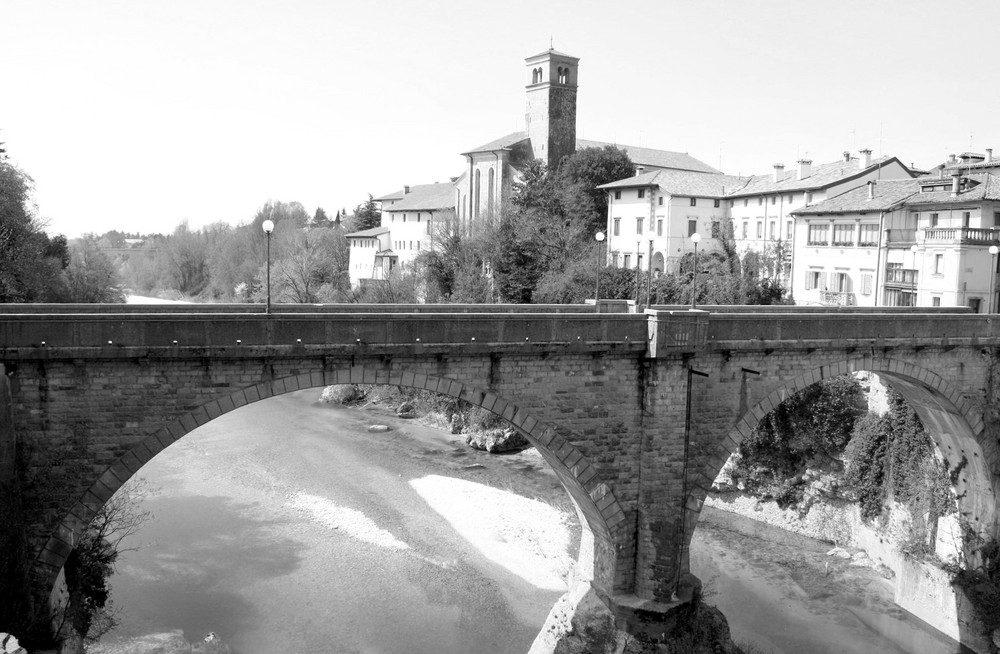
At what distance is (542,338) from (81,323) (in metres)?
8.26

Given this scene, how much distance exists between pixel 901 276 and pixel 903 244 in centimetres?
142

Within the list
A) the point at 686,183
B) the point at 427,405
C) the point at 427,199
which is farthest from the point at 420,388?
the point at 427,199

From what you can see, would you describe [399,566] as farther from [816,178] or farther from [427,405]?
[816,178]

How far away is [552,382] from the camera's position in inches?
637

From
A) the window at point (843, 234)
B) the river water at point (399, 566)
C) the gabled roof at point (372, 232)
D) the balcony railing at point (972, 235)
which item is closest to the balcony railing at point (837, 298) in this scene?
the window at point (843, 234)

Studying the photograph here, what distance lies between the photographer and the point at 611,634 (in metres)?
17.1

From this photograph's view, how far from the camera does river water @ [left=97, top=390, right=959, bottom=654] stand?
2002cm

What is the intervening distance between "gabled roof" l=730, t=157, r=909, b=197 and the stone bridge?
2238cm

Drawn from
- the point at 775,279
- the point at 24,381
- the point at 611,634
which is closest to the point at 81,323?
the point at 24,381

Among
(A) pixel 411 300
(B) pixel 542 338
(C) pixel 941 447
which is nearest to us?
(B) pixel 542 338

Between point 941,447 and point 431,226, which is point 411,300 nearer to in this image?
point 431,226

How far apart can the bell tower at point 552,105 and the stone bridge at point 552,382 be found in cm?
4139

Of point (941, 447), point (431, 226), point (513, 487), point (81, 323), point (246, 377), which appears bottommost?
point (513, 487)

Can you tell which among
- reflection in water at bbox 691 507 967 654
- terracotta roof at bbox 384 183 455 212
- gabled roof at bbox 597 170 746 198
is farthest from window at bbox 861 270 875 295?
terracotta roof at bbox 384 183 455 212
